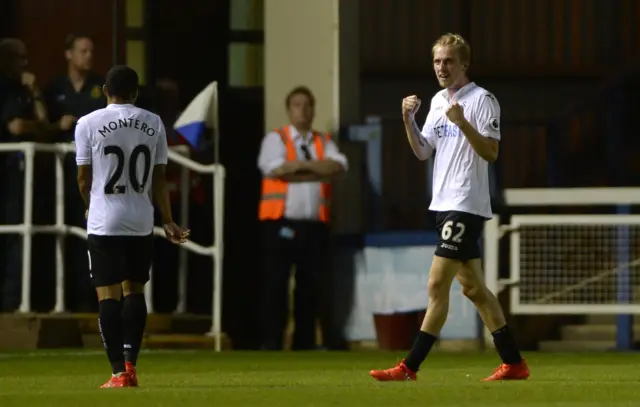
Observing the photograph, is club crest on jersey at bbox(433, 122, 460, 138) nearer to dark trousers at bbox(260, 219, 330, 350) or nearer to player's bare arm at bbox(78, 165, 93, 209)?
player's bare arm at bbox(78, 165, 93, 209)

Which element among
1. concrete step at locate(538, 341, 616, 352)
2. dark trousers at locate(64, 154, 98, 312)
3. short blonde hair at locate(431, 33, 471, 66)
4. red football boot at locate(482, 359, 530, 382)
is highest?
short blonde hair at locate(431, 33, 471, 66)

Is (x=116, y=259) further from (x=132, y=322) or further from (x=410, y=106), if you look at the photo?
(x=410, y=106)

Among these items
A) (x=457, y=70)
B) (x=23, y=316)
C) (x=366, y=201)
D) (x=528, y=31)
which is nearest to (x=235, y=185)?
(x=366, y=201)

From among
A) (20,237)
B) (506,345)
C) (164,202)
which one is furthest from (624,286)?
(164,202)

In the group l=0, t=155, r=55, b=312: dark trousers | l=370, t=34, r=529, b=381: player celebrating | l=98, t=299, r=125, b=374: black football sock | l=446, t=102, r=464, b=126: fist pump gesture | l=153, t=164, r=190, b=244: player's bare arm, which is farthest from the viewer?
l=0, t=155, r=55, b=312: dark trousers

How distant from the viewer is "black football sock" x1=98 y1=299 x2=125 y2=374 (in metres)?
10.5

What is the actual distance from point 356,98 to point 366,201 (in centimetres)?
90

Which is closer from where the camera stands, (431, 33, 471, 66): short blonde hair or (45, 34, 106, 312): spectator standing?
(431, 33, 471, 66): short blonde hair

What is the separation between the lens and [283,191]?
16141mm

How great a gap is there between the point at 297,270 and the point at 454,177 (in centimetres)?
570

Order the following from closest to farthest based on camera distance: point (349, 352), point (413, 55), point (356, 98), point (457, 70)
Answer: point (457, 70) < point (349, 352) < point (356, 98) < point (413, 55)

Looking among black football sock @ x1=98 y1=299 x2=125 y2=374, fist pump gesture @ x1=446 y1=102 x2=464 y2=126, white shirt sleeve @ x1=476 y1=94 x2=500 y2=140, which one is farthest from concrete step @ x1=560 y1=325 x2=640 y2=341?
black football sock @ x1=98 y1=299 x2=125 y2=374

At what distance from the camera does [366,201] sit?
17312mm

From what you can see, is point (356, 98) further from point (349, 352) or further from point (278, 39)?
point (349, 352)
